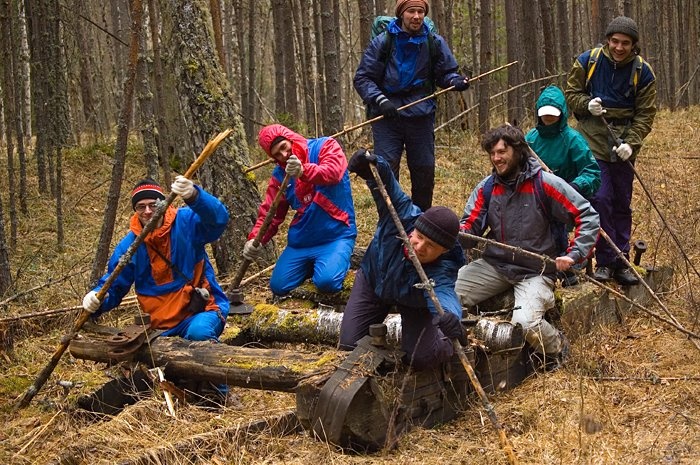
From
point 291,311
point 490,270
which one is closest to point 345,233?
point 291,311

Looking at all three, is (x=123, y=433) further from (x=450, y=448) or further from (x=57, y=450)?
(x=450, y=448)

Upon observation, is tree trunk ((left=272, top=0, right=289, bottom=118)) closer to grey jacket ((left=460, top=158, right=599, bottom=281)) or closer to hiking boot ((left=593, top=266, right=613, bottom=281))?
hiking boot ((left=593, top=266, right=613, bottom=281))

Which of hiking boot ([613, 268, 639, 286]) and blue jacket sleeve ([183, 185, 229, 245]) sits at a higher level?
blue jacket sleeve ([183, 185, 229, 245])

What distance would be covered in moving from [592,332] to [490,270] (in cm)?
107

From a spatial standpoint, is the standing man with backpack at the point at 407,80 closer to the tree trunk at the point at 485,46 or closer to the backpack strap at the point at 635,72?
the backpack strap at the point at 635,72

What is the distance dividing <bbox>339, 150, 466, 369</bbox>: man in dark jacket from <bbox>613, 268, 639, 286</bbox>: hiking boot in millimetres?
2819

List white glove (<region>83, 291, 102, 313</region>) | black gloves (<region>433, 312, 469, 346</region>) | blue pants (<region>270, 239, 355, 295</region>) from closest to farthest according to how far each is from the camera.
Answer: black gloves (<region>433, 312, 469, 346</region>)
white glove (<region>83, 291, 102, 313</region>)
blue pants (<region>270, 239, 355, 295</region>)

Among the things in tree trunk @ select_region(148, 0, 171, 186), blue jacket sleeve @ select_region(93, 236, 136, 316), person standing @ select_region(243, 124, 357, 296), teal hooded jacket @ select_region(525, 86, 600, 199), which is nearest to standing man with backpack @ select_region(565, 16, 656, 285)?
teal hooded jacket @ select_region(525, 86, 600, 199)

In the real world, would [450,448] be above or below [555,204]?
below

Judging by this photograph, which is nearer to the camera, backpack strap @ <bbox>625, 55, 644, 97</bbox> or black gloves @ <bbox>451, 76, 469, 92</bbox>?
backpack strap @ <bbox>625, 55, 644, 97</bbox>

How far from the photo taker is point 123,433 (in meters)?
4.61

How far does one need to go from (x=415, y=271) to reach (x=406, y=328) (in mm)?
382

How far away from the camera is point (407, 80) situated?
7555 millimetres

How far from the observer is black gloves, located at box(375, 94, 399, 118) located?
7.27m
